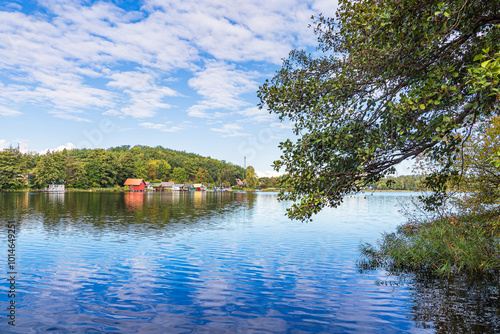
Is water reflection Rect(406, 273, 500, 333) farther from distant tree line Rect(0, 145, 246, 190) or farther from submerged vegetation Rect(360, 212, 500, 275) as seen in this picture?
distant tree line Rect(0, 145, 246, 190)

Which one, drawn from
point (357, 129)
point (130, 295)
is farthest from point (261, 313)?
point (357, 129)

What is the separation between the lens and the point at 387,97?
963cm

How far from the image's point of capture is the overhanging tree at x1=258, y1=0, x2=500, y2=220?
304 inches

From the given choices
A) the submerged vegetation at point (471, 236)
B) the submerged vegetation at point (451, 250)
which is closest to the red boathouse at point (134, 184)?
the submerged vegetation at point (451, 250)

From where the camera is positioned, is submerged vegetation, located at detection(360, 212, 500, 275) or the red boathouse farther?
the red boathouse

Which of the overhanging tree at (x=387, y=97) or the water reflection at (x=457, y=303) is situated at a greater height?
the overhanging tree at (x=387, y=97)

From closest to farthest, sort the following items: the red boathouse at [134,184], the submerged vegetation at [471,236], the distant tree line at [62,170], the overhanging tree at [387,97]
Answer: the overhanging tree at [387,97], the submerged vegetation at [471,236], the distant tree line at [62,170], the red boathouse at [134,184]

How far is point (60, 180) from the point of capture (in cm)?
12738

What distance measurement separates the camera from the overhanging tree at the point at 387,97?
7.72 m

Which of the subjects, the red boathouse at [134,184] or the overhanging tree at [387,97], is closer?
the overhanging tree at [387,97]

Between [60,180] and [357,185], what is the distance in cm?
14275

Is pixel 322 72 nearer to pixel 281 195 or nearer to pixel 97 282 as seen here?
pixel 281 195

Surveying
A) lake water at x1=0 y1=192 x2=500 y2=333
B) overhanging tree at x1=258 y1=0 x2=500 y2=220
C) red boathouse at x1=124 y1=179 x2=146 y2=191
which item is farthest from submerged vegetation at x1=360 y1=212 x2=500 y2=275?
red boathouse at x1=124 y1=179 x2=146 y2=191

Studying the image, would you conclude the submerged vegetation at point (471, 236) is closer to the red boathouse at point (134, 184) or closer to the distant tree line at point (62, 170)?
the distant tree line at point (62, 170)
